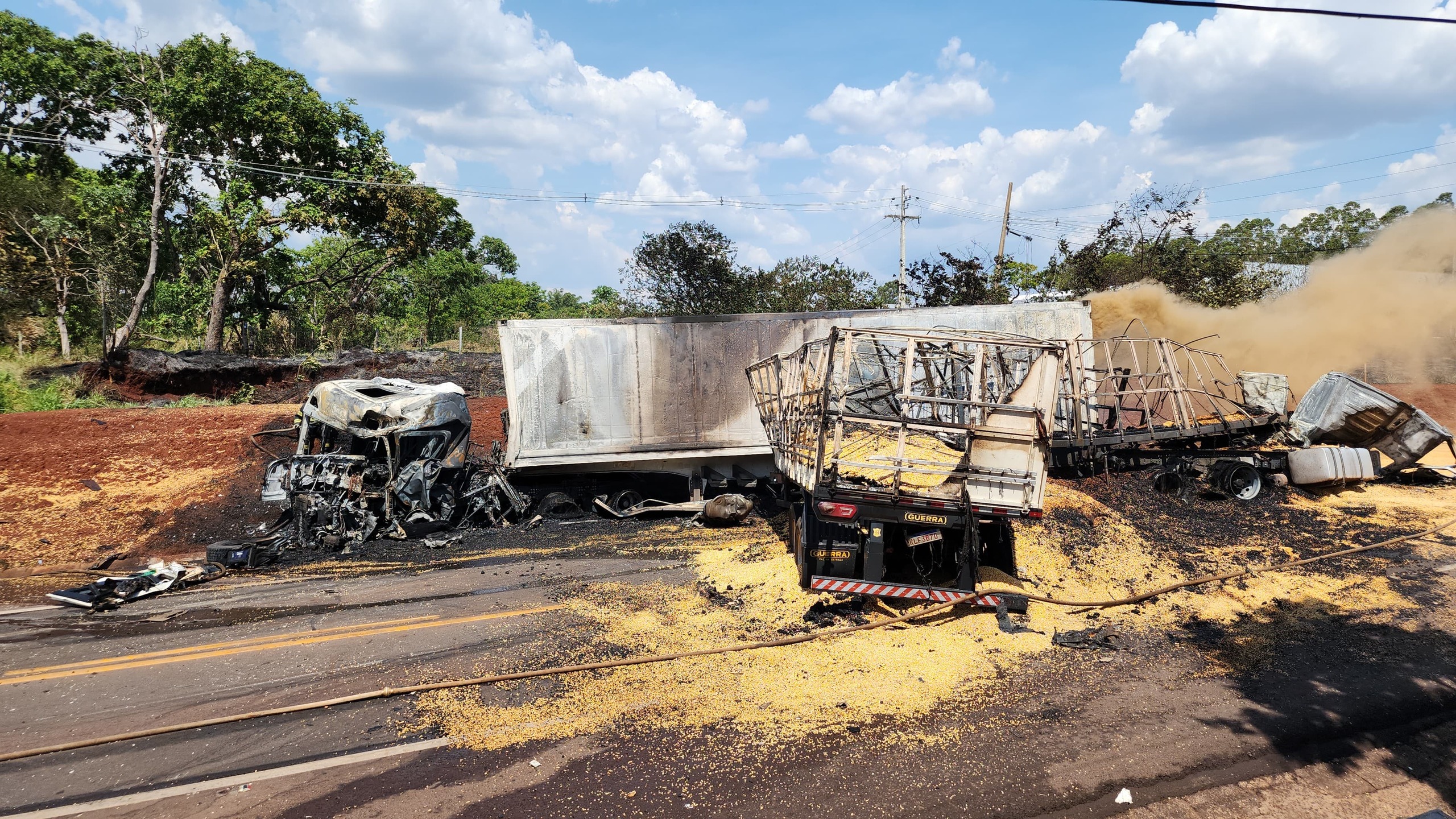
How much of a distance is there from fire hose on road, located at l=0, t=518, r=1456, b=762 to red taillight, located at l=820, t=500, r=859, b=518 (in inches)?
39.7

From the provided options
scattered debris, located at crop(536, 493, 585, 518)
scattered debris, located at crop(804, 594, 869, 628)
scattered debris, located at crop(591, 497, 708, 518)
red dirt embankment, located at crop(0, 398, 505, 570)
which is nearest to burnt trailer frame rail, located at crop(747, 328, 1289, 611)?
scattered debris, located at crop(804, 594, 869, 628)

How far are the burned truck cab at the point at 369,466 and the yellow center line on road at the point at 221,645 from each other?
12.4 feet

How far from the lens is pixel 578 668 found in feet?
18.5

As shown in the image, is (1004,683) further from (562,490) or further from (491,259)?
(491,259)

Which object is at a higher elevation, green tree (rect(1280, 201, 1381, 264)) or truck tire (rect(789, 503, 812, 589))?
green tree (rect(1280, 201, 1381, 264))

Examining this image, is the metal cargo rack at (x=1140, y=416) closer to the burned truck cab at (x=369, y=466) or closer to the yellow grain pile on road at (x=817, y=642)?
the yellow grain pile on road at (x=817, y=642)

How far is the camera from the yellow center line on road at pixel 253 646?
238 inches

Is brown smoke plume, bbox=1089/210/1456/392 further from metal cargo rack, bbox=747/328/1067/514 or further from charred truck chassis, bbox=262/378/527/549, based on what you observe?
charred truck chassis, bbox=262/378/527/549

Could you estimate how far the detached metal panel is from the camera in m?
12.4

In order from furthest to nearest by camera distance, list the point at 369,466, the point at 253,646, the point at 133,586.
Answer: the point at 369,466 < the point at 133,586 < the point at 253,646

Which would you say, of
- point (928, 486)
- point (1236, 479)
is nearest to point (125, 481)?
point (928, 486)

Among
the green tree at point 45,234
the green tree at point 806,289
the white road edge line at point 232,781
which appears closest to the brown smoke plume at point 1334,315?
the green tree at point 806,289

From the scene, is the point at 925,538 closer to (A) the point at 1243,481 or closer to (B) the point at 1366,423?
(A) the point at 1243,481

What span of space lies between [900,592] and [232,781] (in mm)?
5277
